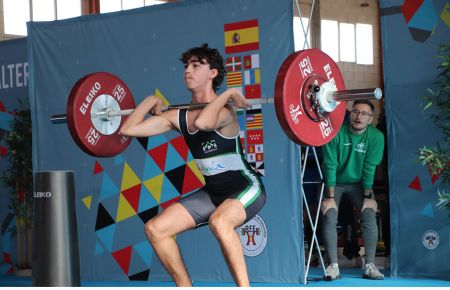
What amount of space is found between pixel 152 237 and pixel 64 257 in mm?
1015

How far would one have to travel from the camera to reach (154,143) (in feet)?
21.1

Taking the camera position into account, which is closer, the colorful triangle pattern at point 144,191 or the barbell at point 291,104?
the barbell at point 291,104

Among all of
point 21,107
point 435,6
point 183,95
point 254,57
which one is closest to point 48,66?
point 21,107

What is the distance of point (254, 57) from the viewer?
6012 mm

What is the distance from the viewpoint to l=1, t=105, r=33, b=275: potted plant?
7336 mm

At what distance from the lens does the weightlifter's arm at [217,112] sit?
3861 millimetres

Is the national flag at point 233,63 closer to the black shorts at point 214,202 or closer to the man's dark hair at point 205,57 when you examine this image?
the man's dark hair at point 205,57

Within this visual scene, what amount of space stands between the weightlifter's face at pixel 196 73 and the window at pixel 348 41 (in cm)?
1004

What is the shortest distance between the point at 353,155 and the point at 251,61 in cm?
105

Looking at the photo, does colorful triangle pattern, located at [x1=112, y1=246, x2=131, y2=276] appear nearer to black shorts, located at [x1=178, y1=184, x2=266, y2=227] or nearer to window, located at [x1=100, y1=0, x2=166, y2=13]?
black shorts, located at [x1=178, y1=184, x2=266, y2=227]

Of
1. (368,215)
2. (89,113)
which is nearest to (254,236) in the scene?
(368,215)

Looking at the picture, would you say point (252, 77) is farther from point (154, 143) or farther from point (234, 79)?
point (154, 143)

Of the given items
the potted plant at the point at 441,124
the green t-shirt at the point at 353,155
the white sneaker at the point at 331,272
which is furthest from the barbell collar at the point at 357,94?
the white sneaker at the point at 331,272

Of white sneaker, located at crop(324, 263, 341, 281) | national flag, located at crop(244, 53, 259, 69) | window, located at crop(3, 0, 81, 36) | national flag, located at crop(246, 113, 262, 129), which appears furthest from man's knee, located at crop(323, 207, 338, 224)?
window, located at crop(3, 0, 81, 36)
